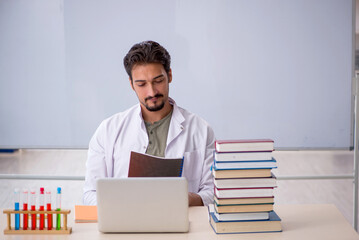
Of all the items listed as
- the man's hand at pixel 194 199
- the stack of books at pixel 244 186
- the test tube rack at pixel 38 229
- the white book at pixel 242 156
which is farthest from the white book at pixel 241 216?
the test tube rack at pixel 38 229

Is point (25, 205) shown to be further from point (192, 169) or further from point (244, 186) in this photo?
point (192, 169)

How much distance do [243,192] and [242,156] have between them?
0.14 m

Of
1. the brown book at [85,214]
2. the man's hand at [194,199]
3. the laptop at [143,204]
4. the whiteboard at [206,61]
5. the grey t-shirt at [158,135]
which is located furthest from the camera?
the whiteboard at [206,61]

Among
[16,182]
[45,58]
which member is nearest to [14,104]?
[45,58]

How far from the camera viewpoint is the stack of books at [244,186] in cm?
196

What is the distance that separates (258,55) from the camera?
12.5 feet

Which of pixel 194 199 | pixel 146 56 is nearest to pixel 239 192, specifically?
pixel 194 199

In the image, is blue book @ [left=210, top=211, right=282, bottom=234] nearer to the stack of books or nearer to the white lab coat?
the stack of books

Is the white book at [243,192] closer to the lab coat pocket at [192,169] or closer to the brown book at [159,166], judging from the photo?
the brown book at [159,166]

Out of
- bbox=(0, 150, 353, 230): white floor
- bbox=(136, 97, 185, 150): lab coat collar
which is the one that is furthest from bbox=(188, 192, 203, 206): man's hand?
bbox=(0, 150, 353, 230): white floor

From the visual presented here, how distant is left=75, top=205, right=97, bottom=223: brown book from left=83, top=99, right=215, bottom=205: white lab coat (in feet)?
2.05

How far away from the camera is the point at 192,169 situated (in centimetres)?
286

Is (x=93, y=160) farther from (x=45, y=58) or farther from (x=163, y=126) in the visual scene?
(x=45, y=58)

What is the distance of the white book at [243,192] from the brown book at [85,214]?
1.75 feet
